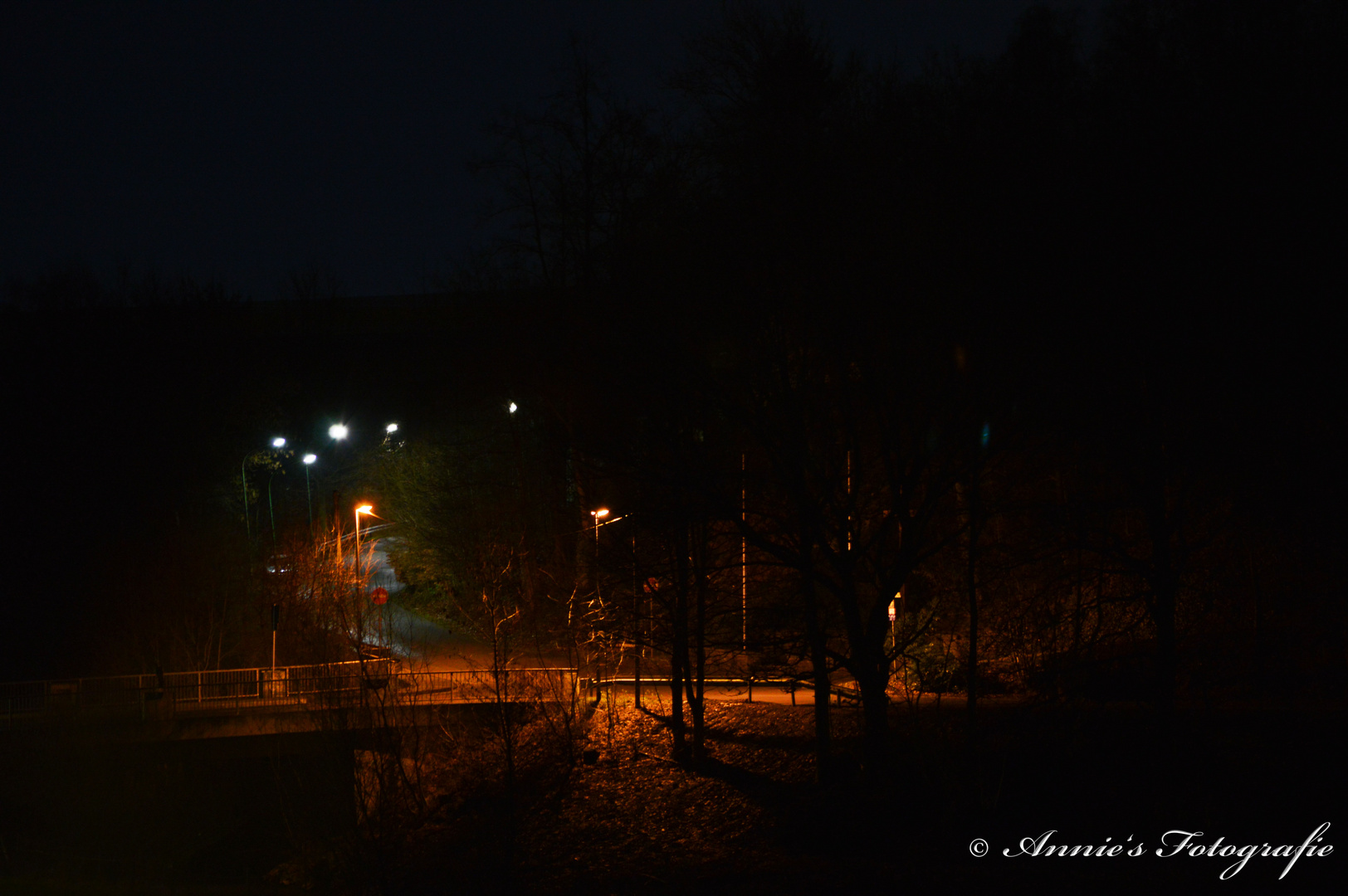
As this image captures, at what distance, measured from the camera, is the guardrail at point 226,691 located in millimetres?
18234

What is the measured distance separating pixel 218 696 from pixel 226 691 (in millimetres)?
188

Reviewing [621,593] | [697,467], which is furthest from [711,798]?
[697,467]

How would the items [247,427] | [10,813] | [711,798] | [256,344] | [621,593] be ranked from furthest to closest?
[256,344] < [247,427] < [10,813] < [621,593] < [711,798]

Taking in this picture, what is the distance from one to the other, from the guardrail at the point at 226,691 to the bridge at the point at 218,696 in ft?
0.06

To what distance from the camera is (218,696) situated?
21.5 m

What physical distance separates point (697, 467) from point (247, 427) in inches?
1059

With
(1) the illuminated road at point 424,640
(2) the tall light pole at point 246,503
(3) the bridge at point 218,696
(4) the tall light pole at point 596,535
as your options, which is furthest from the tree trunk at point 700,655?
(2) the tall light pole at point 246,503

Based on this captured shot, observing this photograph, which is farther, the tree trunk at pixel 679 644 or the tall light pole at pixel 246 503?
the tall light pole at pixel 246 503

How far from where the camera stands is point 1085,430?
12.6m

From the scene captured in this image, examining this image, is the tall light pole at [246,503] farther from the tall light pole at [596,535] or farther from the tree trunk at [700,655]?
the tree trunk at [700,655]

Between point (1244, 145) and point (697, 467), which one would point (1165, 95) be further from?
point (697, 467)

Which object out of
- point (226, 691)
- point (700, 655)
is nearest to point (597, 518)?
point (700, 655)

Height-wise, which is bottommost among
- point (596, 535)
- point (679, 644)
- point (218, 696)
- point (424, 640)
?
point (218, 696)

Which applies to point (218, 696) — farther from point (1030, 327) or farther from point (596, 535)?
point (1030, 327)
